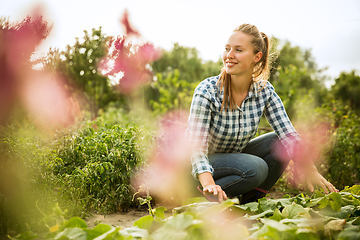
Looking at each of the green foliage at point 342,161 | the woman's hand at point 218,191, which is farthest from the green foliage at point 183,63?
the woman's hand at point 218,191

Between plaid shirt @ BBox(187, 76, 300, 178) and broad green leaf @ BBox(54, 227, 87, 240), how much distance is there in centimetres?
87

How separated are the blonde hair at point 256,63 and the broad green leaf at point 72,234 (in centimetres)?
120

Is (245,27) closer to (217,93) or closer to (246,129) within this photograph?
(217,93)

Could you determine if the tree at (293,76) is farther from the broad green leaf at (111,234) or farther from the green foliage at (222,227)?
the broad green leaf at (111,234)

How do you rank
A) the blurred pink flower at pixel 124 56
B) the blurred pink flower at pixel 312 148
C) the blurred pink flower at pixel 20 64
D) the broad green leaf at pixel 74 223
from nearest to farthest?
the broad green leaf at pixel 74 223, the blurred pink flower at pixel 20 64, the blurred pink flower at pixel 124 56, the blurred pink flower at pixel 312 148

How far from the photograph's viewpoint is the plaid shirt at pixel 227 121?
1.70 metres

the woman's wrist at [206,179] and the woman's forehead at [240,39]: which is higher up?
the woman's forehead at [240,39]

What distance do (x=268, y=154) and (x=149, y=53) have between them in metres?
1.27

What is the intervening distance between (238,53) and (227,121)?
1.39 ft

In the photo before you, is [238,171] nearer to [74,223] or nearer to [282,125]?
[282,125]

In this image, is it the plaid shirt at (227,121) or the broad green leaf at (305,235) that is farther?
the plaid shirt at (227,121)

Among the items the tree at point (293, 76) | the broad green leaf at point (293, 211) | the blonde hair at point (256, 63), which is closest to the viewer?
the broad green leaf at point (293, 211)

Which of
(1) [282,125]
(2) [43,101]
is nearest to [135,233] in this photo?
(1) [282,125]

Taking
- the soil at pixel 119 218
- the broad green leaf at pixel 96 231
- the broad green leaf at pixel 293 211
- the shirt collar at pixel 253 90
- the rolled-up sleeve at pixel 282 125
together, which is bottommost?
the soil at pixel 119 218
